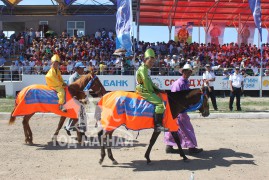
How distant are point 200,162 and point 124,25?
1031cm

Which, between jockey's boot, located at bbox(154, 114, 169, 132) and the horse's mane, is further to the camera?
the horse's mane

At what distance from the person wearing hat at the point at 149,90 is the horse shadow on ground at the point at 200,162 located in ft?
2.38

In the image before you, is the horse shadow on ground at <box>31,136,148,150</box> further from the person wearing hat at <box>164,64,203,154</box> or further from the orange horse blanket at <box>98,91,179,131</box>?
the orange horse blanket at <box>98,91,179,131</box>

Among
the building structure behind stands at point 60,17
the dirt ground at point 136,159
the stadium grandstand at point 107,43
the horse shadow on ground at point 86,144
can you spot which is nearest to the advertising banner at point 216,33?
the stadium grandstand at point 107,43

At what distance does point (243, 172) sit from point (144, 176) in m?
1.81

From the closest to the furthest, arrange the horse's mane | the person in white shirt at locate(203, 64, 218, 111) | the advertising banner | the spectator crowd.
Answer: the horse's mane → the person in white shirt at locate(203, 64, 218, 111) → the spectator crowd → the advertising banner

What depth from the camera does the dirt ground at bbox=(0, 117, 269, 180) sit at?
20.8 ft

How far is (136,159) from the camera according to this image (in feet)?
24.3

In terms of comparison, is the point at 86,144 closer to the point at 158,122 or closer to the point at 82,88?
the point at 82,88

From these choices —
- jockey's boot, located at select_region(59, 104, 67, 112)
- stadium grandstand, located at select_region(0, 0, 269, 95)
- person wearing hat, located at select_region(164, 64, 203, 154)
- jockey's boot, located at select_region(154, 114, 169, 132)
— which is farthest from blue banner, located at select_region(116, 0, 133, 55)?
jockey's boot, located at select_region(154, 114, 169, 132)

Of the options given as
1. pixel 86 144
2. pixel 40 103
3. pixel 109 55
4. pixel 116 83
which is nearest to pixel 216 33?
pixel 109 55

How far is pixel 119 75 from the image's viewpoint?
19500 mm

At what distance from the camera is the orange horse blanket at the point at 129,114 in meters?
6.77

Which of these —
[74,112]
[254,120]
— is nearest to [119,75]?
[254,120]
